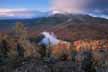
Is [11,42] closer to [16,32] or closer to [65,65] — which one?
[16,32]

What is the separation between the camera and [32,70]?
1470cm

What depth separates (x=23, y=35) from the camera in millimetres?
59594

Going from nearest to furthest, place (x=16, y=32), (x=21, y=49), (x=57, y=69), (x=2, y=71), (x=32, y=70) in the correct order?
(x=32, y=70)
(x=57, y=69)
(x=2, y=71)
(x=21, y=49)
(x=16, y=32)

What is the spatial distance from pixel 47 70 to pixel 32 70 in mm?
949

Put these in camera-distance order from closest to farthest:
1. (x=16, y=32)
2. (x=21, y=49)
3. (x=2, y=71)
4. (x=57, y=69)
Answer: (x=57, y=69) → (x=2, y=71) → (x=21, y=49) → (x=16, y=32)

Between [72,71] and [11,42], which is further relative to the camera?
[11,42]

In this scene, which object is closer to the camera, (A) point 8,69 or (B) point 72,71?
(B) point 72,71

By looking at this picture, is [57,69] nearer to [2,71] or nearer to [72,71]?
[72,71]

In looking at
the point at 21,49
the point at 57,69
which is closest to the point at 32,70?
the point at 57,69

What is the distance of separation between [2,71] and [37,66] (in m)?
2.77

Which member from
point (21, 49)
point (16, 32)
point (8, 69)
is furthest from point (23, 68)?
point (16, 32)

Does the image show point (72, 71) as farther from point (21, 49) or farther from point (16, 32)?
point (16, 32)

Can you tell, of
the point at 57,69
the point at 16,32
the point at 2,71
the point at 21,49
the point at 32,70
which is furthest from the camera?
the point at 16,32

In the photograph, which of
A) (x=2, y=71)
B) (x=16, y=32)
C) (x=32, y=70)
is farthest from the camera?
(x=16, y=32)
